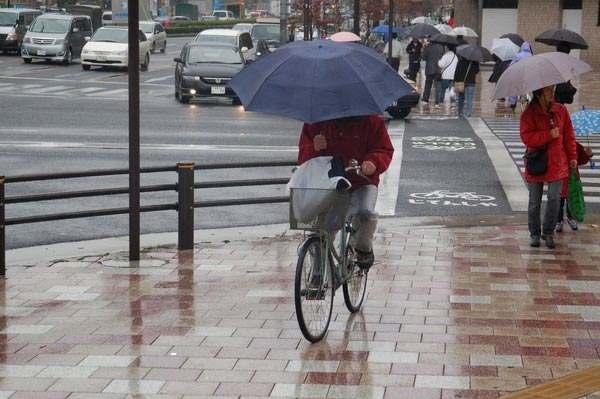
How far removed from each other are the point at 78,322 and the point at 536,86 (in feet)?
15.1

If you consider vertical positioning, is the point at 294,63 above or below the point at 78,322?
above

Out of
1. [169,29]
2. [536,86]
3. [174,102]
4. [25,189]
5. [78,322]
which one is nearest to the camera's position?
[78,322]

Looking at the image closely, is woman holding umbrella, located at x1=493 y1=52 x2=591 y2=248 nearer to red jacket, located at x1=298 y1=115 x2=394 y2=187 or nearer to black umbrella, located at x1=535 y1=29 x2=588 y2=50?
red jacket, located at x1=298 y1=115 x2=394 y2=187

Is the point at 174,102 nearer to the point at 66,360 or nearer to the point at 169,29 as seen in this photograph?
the point at 66,360

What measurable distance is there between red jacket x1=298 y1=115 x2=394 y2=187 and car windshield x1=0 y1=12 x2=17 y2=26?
4438 centimetres

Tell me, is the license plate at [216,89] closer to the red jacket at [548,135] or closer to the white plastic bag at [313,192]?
the red jacket at [548,135]

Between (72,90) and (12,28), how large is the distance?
17.6m

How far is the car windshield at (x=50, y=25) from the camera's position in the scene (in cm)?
4566

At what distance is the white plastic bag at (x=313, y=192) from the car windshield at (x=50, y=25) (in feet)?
130

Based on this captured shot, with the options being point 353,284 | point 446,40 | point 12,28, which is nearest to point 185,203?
point 353,284

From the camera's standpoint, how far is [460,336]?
26.1ft

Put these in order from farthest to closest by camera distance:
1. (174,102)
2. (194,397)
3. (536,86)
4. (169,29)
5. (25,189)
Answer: (169,29) < (174,102) < (25,189) < (536,86) < (194,397)

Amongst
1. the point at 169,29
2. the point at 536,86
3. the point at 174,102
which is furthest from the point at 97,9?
the point at 536,86

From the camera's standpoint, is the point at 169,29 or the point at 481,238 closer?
the point at 481,238
